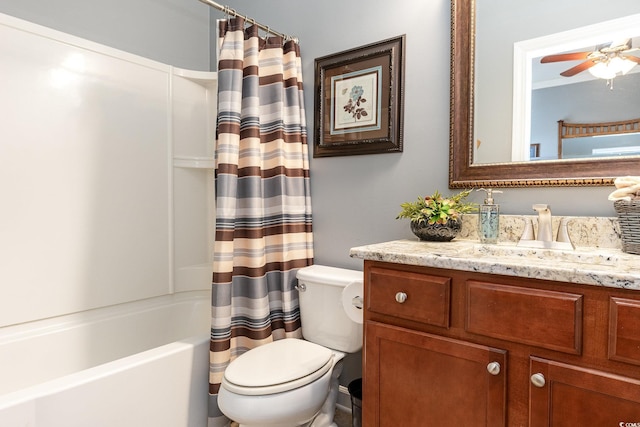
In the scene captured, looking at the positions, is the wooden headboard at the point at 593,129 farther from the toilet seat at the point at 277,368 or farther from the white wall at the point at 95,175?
the white wall at the point at 95,175

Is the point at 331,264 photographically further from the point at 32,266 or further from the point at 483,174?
the point at 32,266

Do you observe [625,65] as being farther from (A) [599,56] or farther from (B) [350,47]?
(B) [350,47]

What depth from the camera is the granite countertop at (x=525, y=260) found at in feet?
2.79

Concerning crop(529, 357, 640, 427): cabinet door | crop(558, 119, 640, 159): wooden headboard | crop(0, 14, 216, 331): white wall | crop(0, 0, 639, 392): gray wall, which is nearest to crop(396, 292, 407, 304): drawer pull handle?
crop(529, 357, 640, 427): cabinet door

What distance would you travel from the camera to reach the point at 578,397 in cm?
88

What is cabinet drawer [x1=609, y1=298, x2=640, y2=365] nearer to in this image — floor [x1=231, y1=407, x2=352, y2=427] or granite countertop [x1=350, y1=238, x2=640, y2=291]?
granite countertop [x1=350, y1=238, x2=640, y2=291]

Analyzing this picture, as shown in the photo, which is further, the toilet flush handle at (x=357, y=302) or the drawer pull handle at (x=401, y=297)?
the toilet flush handle at (x=357, y=302)

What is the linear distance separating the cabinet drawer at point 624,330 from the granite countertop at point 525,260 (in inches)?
1.7

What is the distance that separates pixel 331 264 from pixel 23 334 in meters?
1.52

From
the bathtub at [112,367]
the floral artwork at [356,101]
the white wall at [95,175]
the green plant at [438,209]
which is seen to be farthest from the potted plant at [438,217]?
the white wall at [95,175]

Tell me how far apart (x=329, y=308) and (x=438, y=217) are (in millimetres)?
649

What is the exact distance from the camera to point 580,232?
4.25 feet

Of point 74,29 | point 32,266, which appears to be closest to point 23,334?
point 32,266

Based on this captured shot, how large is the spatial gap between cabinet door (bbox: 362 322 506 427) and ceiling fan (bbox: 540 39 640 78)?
1.07 meters
